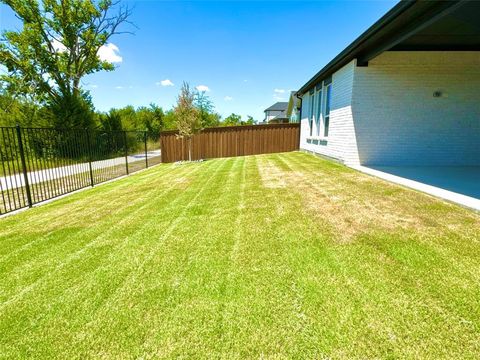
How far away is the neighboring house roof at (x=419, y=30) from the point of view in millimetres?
4359

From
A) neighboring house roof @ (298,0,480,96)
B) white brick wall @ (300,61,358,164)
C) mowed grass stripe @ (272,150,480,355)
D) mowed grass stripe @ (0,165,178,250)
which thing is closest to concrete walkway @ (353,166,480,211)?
white brick wall @ (300,61,358,164)

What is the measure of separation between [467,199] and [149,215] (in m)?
5.38

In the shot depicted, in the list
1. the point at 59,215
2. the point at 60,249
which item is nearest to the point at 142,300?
the point at 60,249

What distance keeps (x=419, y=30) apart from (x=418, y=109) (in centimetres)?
312

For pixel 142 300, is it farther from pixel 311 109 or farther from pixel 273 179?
pixel 311 109

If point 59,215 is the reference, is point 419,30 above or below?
above

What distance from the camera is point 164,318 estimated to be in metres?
1.90

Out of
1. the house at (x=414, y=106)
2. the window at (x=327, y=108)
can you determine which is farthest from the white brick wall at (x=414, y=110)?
the window at (x=327, y=108)

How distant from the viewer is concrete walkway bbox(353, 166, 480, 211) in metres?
4.16

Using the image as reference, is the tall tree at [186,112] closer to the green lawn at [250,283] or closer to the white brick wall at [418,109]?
the white brick wall at [418,109]

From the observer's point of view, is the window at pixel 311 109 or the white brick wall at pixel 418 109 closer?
the white brick wall at pixel 418 109

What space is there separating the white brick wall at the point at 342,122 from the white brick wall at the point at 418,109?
21 cm

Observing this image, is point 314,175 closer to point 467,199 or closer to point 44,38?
point 467,199

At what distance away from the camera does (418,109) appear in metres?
7.25
